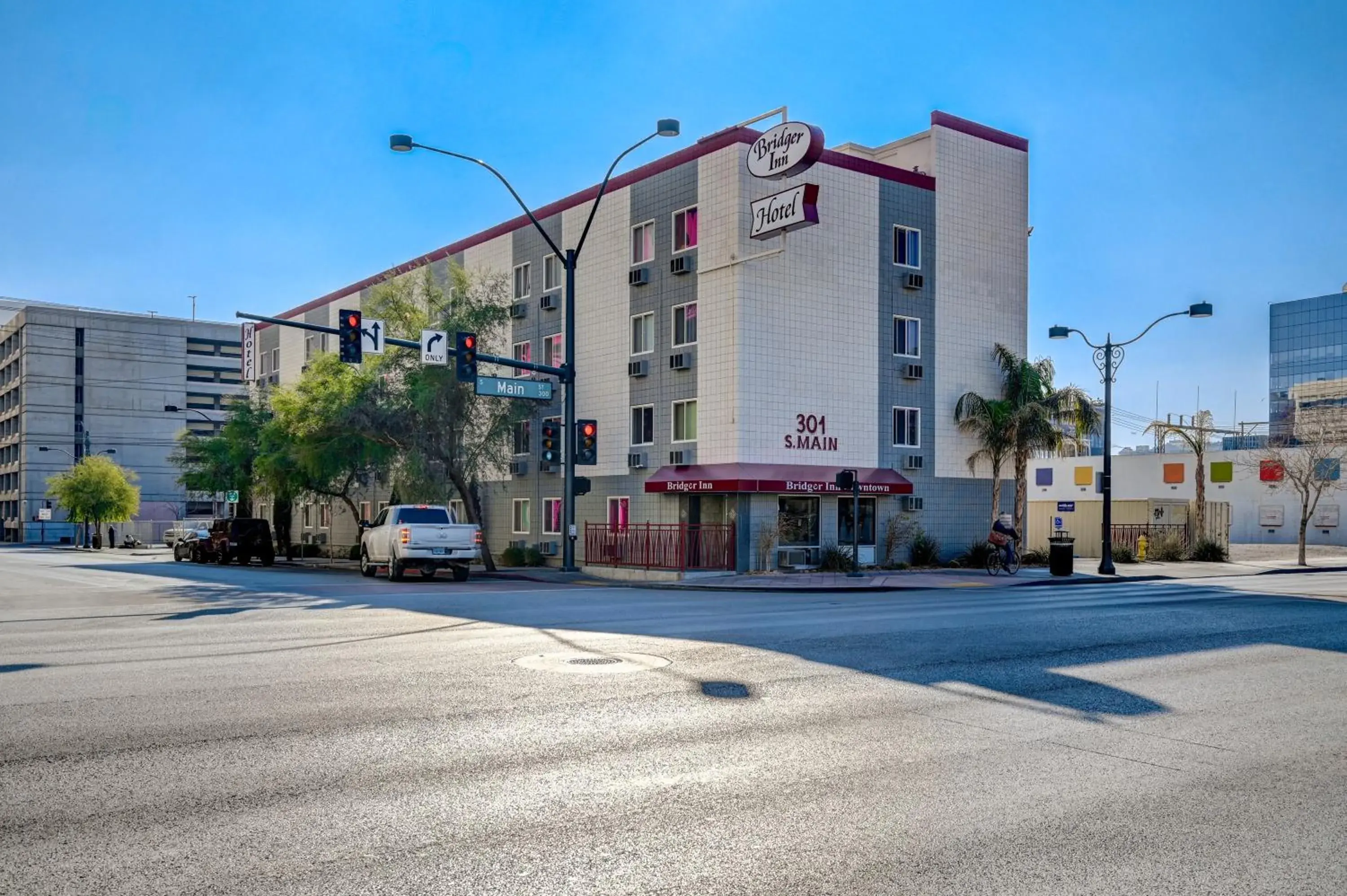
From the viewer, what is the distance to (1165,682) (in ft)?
35.1

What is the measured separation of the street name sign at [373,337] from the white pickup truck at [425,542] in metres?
4.69

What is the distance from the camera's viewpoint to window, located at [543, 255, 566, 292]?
39281 millimetres

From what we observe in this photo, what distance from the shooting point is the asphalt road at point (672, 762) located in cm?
519

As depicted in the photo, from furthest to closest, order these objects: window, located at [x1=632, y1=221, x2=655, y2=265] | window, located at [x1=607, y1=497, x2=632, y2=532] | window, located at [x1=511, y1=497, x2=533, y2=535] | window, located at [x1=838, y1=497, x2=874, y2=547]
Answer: window, located at [x1=511, y1=497, x2=533, y2=535]
window, located at [x1=607, y1=497, x2=632, y2=532]
window, located at [x1=632, y1=221, x2=655, y2=265]
window, located at [x1=838, y1=497, x2=874, y2=547]

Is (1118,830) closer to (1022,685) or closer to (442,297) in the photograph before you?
(1022,685)

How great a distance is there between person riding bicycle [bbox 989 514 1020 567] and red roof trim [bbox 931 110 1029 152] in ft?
45.6

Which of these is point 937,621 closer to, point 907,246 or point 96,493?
point 907,246

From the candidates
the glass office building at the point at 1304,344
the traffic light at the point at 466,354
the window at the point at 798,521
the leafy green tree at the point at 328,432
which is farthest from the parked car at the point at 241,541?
the glass office building at the point at 1304,344

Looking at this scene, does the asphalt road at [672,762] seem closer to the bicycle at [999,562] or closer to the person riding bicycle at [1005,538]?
the person riding bicycle at [1005,538]

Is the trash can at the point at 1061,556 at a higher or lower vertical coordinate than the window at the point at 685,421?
lower

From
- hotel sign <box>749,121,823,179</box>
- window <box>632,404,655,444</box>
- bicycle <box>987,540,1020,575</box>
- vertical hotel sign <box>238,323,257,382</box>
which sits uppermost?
hotel sign <box>749,121,823,179</box>

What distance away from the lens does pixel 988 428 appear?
121 feet

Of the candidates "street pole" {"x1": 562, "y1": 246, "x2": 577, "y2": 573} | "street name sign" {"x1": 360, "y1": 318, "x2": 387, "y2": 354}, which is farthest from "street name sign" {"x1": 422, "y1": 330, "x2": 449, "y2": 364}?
"street pole" {"x1": 562, "y1": 246, "x2": 577, "y2": 573}

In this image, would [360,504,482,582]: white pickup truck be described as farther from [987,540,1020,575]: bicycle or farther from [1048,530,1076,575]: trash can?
[1048,530,1076,575]: trash can
